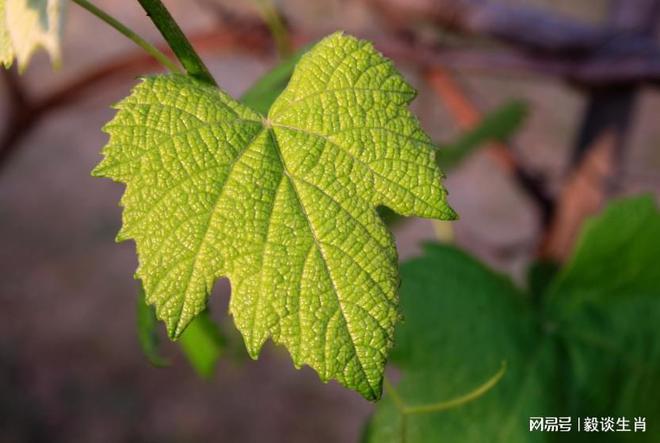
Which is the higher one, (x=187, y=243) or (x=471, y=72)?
(x=471, y=72)

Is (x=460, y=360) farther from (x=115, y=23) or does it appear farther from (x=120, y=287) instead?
(x=120, y=287)

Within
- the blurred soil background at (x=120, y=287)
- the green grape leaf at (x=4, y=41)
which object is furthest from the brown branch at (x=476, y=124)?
the green grape leaf at (x=4, y=41)

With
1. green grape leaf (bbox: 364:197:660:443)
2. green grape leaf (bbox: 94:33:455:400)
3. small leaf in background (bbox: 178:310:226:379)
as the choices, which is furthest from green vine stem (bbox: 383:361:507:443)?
green grape leaf (bbox: 94:33:455:400)

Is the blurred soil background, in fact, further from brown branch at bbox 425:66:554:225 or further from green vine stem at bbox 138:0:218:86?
green vine stem at bbox 138:0:218:86

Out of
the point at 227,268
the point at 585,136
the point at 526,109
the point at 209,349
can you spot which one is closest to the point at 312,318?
the point at 227,268

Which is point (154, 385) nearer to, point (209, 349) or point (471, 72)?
point (471, 72)

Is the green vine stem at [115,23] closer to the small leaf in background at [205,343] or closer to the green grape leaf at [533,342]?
the small leaf in background at [205,343]
